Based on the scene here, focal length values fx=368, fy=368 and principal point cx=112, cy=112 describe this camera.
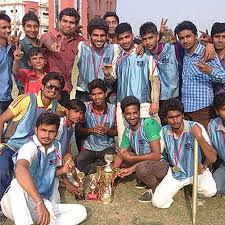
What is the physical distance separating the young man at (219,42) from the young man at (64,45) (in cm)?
214

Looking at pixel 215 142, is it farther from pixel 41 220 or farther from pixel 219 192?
pixel 41 220

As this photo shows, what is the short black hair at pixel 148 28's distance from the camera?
17.6ft

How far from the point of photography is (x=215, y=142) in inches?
194

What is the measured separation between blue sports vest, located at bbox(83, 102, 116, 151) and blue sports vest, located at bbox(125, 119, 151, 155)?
669 millimetres

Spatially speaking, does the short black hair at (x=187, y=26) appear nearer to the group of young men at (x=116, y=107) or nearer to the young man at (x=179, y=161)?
the group of young men at (x=116, y=107)

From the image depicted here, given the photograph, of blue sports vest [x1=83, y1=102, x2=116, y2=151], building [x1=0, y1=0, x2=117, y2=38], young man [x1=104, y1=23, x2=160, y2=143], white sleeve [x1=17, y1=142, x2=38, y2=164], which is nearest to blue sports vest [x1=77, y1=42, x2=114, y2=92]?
young man [x1=104, y1=23, x2=160, y2=143]

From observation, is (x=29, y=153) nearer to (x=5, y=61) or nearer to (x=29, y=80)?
(x=29, y=80)

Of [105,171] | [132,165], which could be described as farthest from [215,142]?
[105,171]

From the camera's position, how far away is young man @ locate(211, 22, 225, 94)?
5336 mm

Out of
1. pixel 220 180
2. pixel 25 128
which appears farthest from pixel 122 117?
pixel 220 180

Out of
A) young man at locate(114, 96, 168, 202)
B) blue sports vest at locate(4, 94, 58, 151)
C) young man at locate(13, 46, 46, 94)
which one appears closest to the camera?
blue sports vest at locate(4, 94, 58, 151)

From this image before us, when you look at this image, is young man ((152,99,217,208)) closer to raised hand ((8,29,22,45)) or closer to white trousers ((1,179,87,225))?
white trousers ((1,179,87,225))

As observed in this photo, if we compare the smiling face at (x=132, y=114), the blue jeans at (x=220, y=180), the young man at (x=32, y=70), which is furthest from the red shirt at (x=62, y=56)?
the blue jeans at (x=220, y=180)

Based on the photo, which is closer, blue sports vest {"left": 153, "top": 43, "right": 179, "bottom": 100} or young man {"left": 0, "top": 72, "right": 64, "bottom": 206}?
young man {"left": 0, "top": 72, "right": 64, "bottom": 206}
